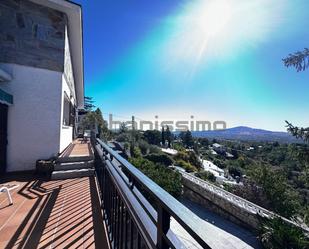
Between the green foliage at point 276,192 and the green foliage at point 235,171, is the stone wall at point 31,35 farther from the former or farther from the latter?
the green foliage at point 235,171

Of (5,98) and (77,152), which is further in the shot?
(77,152)

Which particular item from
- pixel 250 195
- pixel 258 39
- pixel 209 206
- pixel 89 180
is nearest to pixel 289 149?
pixel 258 39

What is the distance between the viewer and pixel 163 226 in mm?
869

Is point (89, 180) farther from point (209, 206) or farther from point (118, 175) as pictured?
point (209, 206)

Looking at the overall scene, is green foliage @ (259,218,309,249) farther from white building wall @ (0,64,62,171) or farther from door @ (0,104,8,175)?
door @ (0,104,8,175)

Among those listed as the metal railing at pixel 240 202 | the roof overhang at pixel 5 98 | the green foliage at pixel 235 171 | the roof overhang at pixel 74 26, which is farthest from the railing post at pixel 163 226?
the green foliage at pixel 235 171

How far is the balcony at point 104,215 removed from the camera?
2.70 feet

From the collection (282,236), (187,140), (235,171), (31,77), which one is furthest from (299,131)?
(187,140)

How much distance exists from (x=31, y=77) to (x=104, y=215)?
435 cm

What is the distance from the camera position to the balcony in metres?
0.82

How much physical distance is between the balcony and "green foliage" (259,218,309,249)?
164 inches

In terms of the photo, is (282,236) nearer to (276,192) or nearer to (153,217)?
(276,192)

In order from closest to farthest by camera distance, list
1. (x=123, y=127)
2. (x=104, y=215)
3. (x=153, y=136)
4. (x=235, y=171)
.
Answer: (x=104, y=215), (x=123, y=127), (x=235, y=171), (x=153, y=136)

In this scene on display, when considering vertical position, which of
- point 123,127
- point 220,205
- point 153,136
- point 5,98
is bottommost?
point 220,205
